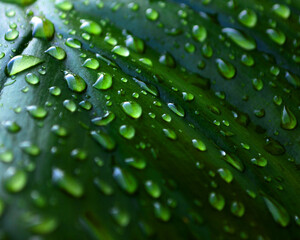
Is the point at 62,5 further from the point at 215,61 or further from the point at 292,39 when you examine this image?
the point at 292,39

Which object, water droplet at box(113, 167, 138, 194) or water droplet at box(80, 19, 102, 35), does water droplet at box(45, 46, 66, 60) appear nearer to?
water droplet at box(80, 19, 102, 35)

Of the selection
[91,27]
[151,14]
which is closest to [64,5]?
[91,27]

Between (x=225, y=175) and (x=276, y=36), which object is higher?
(x=276, y=36)

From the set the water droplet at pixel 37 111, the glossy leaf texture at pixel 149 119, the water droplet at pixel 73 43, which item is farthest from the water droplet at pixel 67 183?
the water droplet at pixel 73 43

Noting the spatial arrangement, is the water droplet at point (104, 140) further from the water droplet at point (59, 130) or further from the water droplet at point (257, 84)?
the water droplet at point (257, 84)

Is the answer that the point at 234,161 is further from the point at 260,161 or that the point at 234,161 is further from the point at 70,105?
the point at 70,105

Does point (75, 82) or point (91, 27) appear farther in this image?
point (91, 27)

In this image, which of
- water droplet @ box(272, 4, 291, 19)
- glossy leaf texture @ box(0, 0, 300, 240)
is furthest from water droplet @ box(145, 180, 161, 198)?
water droplet @ box(272, 4, 291, 19)
